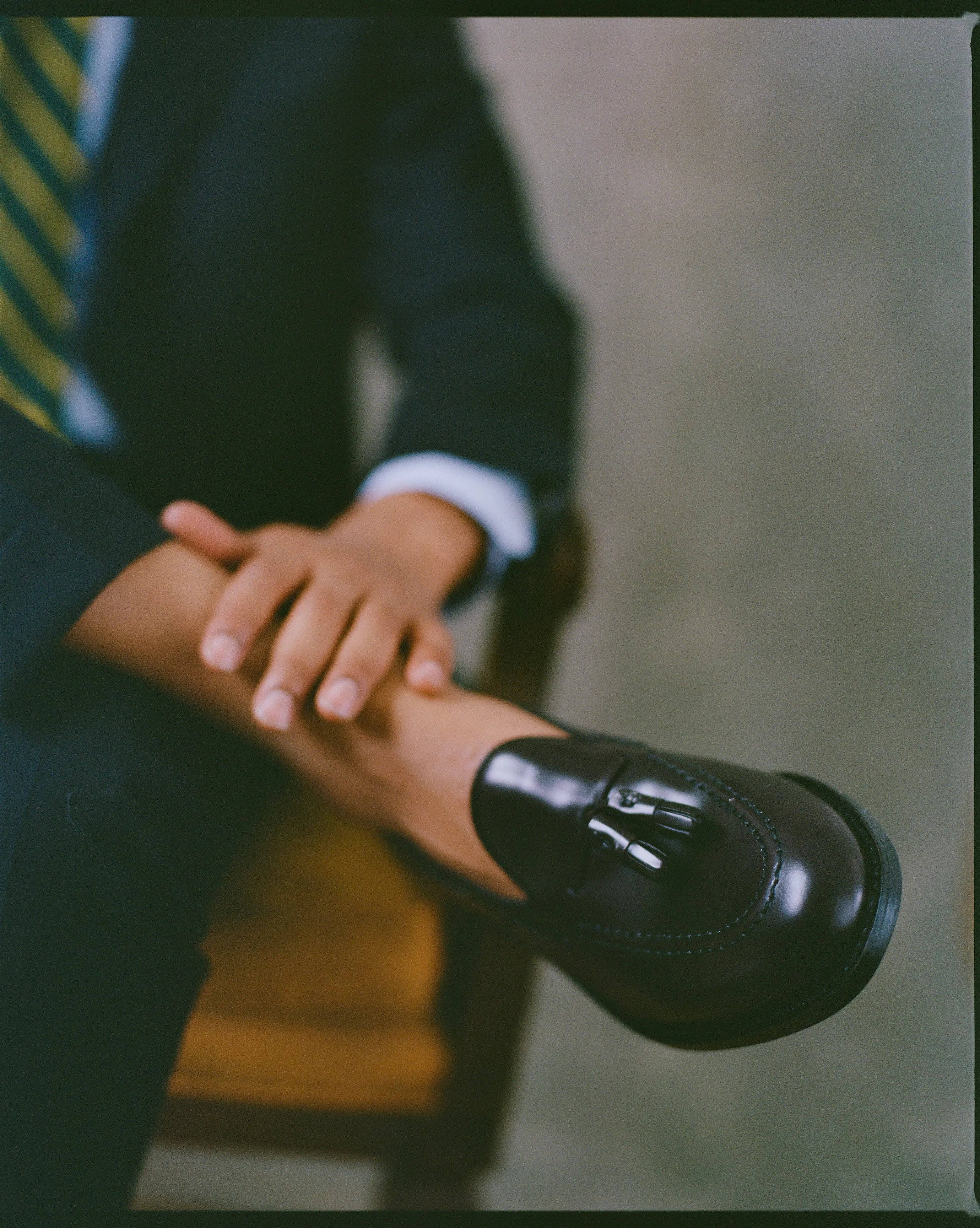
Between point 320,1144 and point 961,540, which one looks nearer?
point 320,1144

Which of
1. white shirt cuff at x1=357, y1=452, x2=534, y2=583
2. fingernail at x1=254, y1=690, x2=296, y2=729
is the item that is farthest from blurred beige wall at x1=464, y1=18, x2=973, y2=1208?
fingernail at x1=254, y1=690, x2=296, y2=729

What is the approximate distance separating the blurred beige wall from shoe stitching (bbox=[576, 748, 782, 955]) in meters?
0.66

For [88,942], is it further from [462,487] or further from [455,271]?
[455,271]

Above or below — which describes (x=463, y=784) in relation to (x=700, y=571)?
above

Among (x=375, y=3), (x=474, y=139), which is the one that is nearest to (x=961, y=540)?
(x=474, y=139)

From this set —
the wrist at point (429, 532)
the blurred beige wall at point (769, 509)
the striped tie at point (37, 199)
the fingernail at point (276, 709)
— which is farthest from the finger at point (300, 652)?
the blurred beige wall at point (769, 509)

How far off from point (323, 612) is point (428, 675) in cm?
7

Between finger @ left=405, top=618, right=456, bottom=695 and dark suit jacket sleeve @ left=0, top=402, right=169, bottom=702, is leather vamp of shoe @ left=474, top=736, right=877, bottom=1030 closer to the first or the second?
finger @ left=405, top=618, right=456, bottom=695

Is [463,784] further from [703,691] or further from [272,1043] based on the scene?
[703,691]

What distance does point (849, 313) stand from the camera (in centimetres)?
93

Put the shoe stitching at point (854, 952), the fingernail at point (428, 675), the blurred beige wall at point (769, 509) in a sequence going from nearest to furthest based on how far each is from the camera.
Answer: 1. the shoe stitching at point (854, 952)
2. the fingernail at point (428, 675)
3. the blurred beige wall at point (769, 509)

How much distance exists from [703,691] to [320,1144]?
2.16ft

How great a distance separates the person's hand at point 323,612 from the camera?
0.38 metres

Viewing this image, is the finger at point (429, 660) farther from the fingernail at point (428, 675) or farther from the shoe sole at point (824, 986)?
the shoe sole at point (824, 986)
